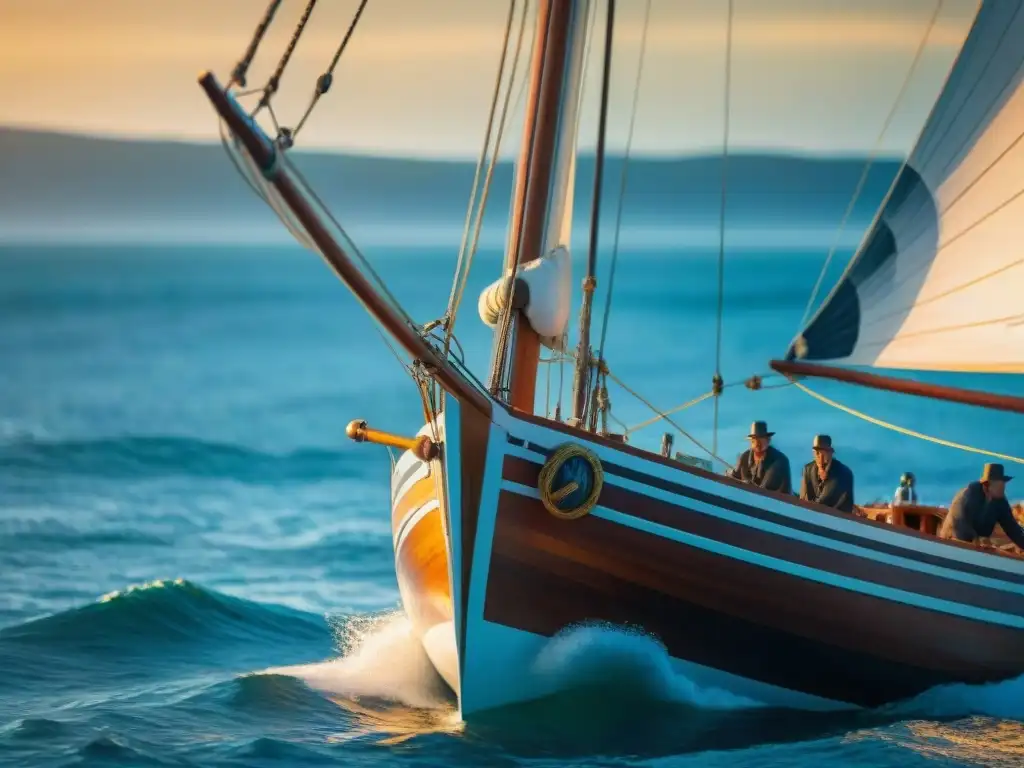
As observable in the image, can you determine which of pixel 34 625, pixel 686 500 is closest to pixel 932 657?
pixel 686 500

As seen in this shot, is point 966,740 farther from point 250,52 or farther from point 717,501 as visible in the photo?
point 250,52

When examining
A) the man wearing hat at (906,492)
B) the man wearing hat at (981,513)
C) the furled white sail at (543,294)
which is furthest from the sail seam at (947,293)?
the furled white sail at (543,294)

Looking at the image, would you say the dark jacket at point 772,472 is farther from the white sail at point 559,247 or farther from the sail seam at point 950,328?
the white sail at point 559,247

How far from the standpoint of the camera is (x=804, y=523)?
13.3 meters

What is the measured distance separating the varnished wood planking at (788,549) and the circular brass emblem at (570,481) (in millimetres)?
131

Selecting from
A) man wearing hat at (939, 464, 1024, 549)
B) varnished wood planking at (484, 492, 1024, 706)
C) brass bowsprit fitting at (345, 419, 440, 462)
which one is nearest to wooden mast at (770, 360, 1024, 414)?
man wearing hat at (939, 464, 1024, 549)

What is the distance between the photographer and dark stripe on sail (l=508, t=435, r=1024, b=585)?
12875mm

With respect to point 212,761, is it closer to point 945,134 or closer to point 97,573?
point 945,134

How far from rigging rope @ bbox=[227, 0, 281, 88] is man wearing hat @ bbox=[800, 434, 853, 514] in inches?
244

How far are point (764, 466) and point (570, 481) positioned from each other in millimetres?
2921

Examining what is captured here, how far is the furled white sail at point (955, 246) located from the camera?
46.6 feet

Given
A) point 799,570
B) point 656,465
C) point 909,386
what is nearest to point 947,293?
point 909,386

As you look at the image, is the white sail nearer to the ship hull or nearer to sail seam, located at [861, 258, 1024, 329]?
the ship hull

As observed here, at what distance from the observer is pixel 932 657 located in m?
14.0
